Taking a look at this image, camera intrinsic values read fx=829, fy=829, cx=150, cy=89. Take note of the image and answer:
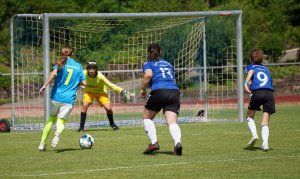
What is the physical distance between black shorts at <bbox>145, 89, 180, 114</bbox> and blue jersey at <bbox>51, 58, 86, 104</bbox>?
194cm

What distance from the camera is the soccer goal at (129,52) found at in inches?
923

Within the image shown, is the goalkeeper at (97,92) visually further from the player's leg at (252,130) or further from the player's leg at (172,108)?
the player's leg at (172,108)

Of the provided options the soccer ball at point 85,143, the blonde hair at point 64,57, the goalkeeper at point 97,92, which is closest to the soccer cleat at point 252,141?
the soccer ball at point 85,143

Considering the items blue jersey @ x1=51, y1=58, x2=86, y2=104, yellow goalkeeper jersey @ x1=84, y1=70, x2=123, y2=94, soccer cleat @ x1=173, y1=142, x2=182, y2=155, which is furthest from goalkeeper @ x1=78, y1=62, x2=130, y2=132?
soccer cleat @ x1=173, y1=142, x2=182, y2=155

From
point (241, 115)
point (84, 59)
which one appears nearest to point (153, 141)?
point (241, 115)

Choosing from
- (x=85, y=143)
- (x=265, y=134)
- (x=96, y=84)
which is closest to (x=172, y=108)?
(x=265, y=134)

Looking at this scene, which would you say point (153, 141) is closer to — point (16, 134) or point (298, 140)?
point (298, 140)

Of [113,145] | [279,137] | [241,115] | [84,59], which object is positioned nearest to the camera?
[113,145]

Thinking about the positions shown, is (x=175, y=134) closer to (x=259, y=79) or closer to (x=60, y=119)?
(x=259, y=79)

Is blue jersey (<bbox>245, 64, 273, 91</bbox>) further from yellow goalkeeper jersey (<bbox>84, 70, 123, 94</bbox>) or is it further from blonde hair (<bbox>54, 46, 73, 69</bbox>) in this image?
yellow goalkeeper jersey (<bbox>84, 70, 123, 94</bbox>)

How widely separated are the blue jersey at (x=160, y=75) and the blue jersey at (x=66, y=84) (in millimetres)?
1895

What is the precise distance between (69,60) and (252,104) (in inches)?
141

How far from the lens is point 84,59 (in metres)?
27.9

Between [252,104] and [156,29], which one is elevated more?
[156,29]
